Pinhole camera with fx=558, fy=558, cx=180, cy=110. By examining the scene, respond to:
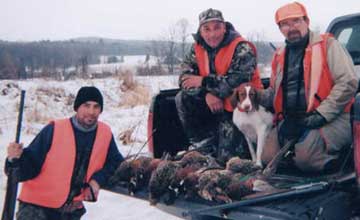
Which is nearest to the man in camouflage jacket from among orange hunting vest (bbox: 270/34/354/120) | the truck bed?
orange hunting vest (bbox: 270/34/354/120)

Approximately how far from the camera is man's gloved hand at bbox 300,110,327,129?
3760 mm

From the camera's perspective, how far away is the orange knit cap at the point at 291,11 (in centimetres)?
416

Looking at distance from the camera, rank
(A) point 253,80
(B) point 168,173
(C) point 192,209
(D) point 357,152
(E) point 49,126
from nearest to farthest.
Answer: (D) point 357,152 → (C) point 192,209 → (B) point 168,173 → (E) point 49,126 → (A) point 253,80

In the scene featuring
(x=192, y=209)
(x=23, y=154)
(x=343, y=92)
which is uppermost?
(x=343, y=92)

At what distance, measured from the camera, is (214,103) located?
4832mm

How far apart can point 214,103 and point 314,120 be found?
1226 millimetres

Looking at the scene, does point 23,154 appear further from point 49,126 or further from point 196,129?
point 196,129

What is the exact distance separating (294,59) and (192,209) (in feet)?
4.84

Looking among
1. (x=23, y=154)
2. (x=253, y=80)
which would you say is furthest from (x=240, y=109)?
(x=23, y=154)

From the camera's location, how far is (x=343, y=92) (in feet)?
12.6

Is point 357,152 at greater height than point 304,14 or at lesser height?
lesser

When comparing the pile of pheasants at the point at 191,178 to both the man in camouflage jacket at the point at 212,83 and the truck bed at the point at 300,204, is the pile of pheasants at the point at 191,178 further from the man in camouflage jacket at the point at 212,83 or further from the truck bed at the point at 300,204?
the man in camouflage jacket at the point at 212,83

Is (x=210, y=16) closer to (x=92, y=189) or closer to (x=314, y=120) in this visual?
(x=314, y=120)

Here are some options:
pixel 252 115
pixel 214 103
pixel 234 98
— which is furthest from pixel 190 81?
pixel 252 115
